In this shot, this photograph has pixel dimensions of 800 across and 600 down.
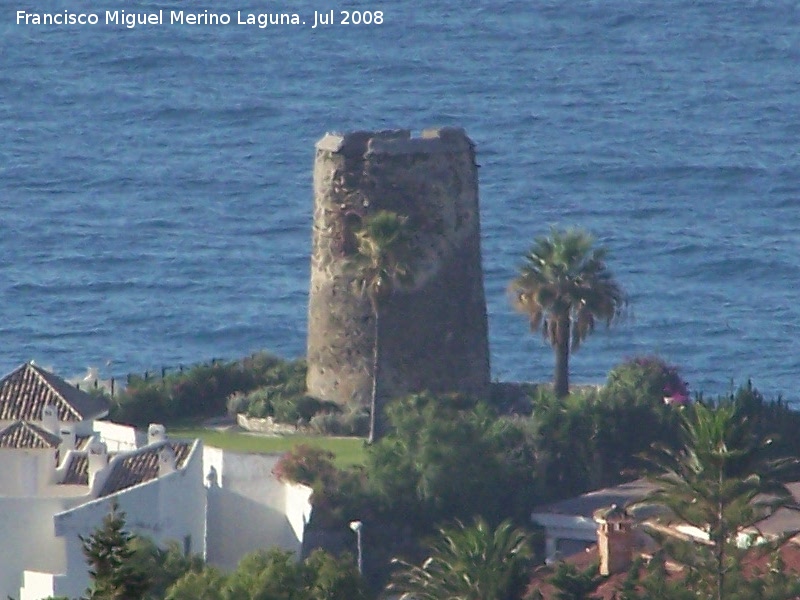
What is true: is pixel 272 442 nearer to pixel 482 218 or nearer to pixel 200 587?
pixel 200 587

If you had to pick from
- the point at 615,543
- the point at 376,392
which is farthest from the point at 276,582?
the point at 376,392

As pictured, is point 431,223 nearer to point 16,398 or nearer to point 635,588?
point 16,398

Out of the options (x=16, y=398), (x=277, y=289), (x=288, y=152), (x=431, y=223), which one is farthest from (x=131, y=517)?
(x=288, y=152)

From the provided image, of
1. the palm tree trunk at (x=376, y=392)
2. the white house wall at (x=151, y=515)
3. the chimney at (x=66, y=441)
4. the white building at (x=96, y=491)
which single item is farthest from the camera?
the palm tree trunk at (x=376, y=392)

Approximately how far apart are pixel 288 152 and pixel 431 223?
99.2 meters

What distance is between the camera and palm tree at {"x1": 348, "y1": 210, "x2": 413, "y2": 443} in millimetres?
89125

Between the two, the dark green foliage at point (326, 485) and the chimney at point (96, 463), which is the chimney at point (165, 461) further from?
the dark green foliage at point (326, 485)

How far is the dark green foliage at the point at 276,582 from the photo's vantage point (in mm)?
66938

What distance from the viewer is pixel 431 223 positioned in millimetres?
90750

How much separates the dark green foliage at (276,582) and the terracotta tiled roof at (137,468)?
9.32 meters

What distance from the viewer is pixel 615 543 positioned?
73.8 m

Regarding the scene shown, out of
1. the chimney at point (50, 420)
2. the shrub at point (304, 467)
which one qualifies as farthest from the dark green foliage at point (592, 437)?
the chimney at point (50, 420)

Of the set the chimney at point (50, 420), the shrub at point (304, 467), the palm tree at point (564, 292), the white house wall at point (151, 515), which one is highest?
the palm tree at point (564, 292)

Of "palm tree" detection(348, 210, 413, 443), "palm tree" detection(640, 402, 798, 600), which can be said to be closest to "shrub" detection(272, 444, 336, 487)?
"palm tree" detection(348, 210, 413, 443)
